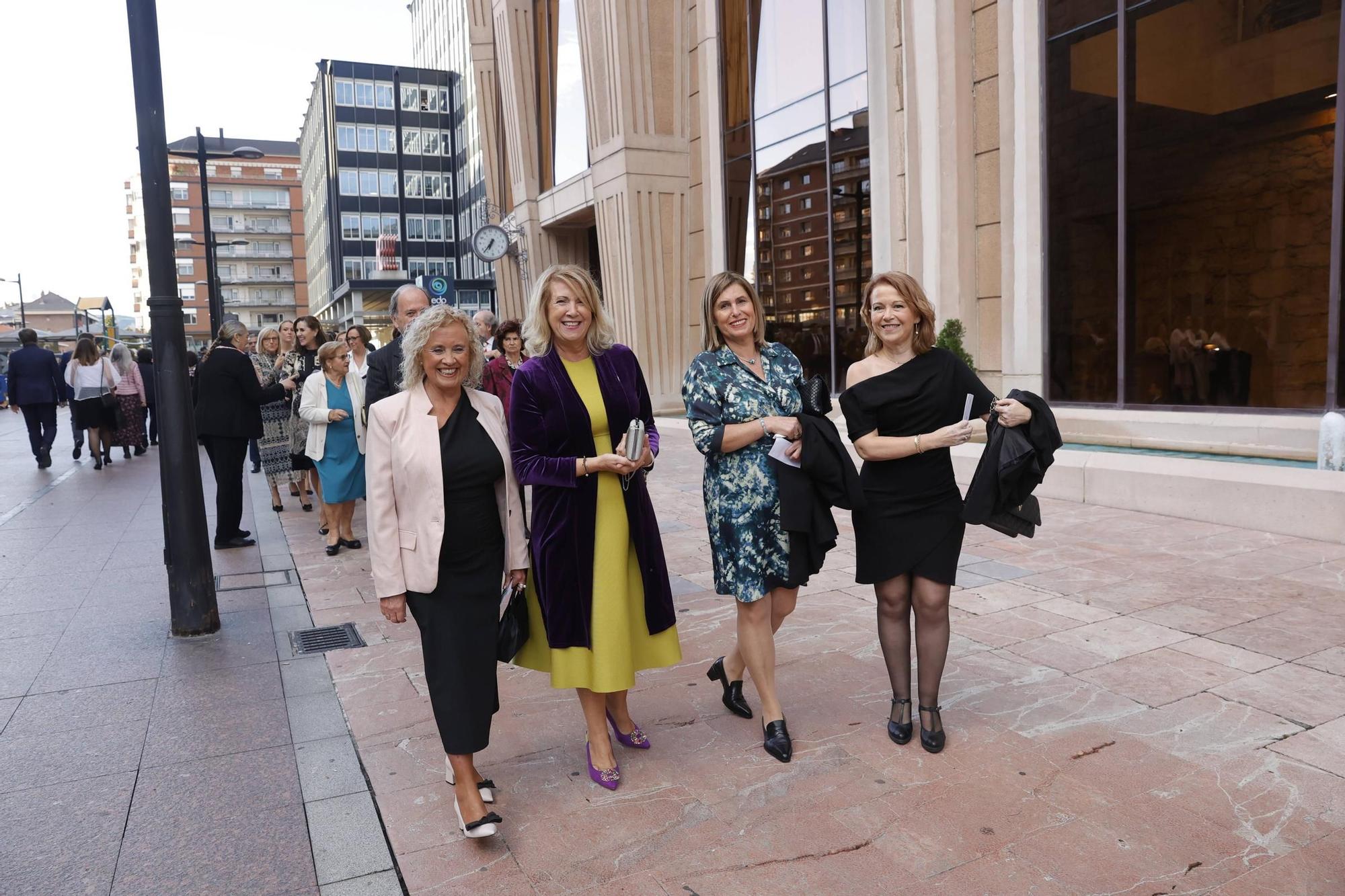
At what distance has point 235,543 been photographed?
8.31 meters

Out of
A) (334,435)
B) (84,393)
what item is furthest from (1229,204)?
(84,393)

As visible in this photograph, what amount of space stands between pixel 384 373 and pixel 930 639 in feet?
12.4

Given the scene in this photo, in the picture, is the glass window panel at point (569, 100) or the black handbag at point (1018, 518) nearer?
the black handbag at point (1018, 518)

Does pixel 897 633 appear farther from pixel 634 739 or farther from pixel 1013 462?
pixel 634 739

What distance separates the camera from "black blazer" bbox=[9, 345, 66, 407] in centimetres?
1452

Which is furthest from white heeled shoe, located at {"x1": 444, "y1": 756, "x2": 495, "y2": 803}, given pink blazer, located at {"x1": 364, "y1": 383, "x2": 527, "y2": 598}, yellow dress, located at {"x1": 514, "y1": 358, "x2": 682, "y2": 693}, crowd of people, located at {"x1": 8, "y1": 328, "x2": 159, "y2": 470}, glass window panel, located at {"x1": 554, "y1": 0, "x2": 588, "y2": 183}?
glass window panel, located at {"x1": 554, "y1": 0, "x2": 588, "y2": 183}

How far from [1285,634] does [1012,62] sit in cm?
904

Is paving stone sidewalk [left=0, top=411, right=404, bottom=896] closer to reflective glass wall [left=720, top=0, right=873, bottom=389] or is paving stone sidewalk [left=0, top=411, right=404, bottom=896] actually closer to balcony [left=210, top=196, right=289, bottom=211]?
reflective glass wall [left=720, top=0, right=873, bottom=389]

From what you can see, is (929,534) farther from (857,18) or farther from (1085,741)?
(857,18)

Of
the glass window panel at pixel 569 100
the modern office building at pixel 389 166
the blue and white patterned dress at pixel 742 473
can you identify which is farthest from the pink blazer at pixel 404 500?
the modern office building at pixel 389 166

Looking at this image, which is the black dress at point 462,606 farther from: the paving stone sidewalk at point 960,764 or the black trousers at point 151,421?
the black trousers at point 151,421

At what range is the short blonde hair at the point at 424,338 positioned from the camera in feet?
Result: 10.4

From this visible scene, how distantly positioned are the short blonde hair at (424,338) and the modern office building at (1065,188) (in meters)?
8.82

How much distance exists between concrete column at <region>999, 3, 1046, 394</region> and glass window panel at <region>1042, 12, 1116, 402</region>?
13cm
